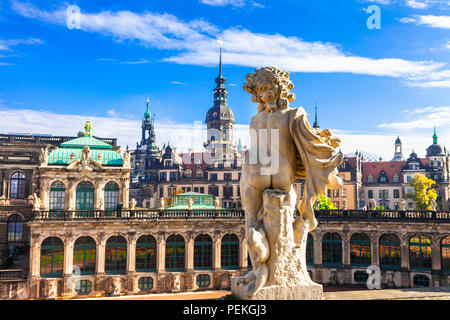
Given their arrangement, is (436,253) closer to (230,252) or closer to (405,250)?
(405,250)

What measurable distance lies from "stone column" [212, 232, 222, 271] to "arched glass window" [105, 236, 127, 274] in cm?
913

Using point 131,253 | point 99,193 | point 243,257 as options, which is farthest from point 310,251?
point 99,193

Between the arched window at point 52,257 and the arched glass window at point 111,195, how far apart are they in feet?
24.0

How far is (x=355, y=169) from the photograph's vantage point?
88812 millimetres

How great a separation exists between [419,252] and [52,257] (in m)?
36.3

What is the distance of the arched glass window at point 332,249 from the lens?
42.8m

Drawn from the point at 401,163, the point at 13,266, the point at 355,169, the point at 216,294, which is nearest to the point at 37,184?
the point at 13,266

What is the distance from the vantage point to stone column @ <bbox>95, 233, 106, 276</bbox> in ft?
129

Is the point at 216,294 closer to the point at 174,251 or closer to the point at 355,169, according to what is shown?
the point at 174,251

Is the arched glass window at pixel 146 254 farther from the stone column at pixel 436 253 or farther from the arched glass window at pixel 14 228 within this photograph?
the stone column at pixel 436 253

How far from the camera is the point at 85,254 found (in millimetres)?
39375

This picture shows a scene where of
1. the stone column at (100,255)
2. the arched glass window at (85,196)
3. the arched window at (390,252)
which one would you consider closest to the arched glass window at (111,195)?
the arched glass window at (85,196)

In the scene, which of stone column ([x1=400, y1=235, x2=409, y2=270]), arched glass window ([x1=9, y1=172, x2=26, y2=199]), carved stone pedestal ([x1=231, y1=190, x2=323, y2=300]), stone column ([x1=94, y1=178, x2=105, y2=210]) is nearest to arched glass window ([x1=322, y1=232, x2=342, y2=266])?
stone column ([x1=400, y1=235, x2=409, y2=270])
